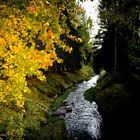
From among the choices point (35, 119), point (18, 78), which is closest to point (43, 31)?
point (18, 78)

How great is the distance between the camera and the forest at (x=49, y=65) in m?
8.08

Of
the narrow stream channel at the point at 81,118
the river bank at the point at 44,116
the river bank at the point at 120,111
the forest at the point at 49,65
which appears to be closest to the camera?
the forest at the point at 49,65

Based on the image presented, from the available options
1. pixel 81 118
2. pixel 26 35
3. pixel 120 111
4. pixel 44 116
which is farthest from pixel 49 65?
pixel 120 111

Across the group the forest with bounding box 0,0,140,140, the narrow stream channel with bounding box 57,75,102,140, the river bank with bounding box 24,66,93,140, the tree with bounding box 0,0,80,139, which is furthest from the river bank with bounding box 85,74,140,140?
the tree with bounding box 0,0,80,139

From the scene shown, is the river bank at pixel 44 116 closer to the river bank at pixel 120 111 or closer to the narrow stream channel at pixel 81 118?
the narrow stream channel at pixel 81 118

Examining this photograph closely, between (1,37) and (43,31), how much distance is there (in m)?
1.90

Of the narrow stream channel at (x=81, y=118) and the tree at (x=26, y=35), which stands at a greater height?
the tree at (x=26, y=35)

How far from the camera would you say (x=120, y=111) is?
87.5 ft

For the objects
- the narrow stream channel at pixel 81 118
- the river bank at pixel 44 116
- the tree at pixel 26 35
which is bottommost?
the narrow stream channel at pixel 81 118

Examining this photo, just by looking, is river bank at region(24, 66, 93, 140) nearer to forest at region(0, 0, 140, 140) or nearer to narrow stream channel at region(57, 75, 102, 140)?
forest at region(0, 0, 140, 140)

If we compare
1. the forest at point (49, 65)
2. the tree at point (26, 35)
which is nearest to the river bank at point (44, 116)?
the forest at point (49, 65)

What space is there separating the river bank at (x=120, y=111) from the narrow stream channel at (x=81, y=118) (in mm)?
597

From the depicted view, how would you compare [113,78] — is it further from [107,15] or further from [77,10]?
[77,10]

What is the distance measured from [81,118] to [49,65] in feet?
36.2
